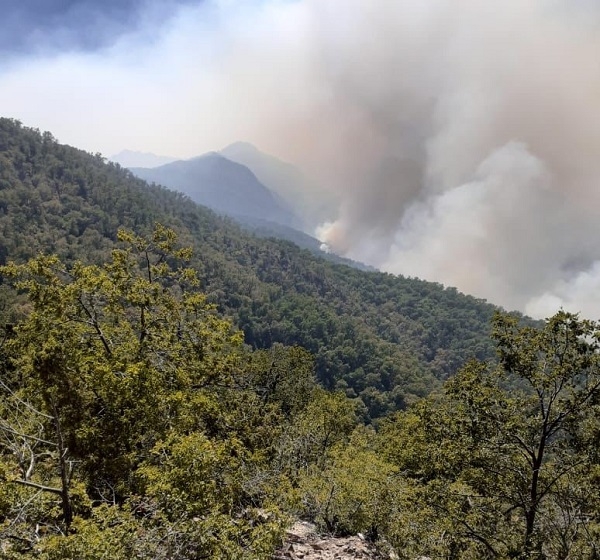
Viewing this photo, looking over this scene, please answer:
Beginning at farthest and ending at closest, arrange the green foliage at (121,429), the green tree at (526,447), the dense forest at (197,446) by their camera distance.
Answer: the green tree at (526,447) < the dense forest at (197,446) < the green foliage at (121,429)

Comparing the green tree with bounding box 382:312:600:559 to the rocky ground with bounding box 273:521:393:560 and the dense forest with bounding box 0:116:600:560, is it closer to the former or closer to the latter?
the dense forest with bounding box 0:116:600:560

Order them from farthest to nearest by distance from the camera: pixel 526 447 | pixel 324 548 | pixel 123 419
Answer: pixel 324 548
pixel 526 447
pixel 123 419

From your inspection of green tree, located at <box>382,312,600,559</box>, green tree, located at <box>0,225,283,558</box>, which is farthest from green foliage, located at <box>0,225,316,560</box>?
green tree, located at <box>382,312,600,559</box>

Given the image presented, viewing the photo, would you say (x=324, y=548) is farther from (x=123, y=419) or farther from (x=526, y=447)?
(x=123, y=419)

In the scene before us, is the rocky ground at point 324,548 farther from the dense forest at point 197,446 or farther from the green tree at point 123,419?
the green tree at point 123,419

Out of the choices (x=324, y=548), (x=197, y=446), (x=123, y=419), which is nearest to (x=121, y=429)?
(x=123, y=419)

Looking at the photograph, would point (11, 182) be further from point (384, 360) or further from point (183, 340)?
point (183, 340)

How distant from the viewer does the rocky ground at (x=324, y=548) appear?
20.5 meters

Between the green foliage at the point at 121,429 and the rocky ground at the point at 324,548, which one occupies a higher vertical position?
the green foliage at the point at 121,429

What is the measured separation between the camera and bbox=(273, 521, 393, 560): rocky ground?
67.2 ft

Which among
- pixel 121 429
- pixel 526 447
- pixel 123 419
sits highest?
pixel 526 447

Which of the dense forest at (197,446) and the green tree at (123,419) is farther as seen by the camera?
the dense forest at (197,446)

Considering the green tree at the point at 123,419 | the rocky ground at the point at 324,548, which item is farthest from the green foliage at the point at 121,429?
the rocky ground at the point at 324,548

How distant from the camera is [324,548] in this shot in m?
22.0
